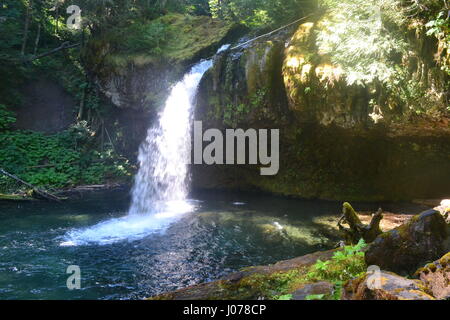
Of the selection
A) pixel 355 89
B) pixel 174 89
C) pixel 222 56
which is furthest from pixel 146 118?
pixel 355 89

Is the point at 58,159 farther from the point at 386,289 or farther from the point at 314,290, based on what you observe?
the point at 386,289

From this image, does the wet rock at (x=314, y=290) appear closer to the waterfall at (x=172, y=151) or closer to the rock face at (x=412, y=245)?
the rock face at (x=412, y=245)

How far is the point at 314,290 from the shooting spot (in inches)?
147

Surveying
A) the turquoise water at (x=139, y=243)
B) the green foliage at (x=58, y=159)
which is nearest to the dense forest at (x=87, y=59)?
the green foliage at (x=58, y=159)

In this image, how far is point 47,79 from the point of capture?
18.8 metres

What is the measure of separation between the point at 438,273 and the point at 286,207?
7736mm

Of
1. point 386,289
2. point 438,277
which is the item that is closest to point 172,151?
point 438,277

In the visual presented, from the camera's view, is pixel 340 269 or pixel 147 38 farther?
pixel 147 38

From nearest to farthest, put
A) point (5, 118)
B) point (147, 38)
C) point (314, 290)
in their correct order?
point (314, 290), point (147, 38), point (5, 118)

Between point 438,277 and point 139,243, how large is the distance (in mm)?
6274

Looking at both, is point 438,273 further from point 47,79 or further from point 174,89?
point 47,79

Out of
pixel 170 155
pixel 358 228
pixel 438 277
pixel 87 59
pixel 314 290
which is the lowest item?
pixel 314 290

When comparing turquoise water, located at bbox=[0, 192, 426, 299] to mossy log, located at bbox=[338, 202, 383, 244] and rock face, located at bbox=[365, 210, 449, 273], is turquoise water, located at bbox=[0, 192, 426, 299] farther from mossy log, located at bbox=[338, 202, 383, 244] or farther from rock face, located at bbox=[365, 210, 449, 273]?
rock face, located at bbox=[365, 210, 449, 273]

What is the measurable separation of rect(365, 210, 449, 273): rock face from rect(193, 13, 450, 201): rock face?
187 inches
